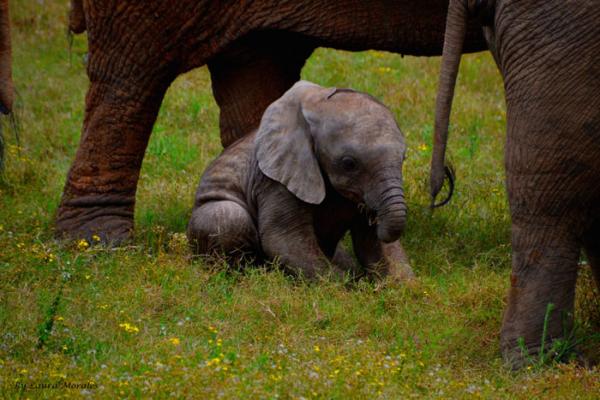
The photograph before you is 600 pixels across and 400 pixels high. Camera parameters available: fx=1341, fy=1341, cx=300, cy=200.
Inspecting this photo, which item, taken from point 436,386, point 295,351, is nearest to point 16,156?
point 295,351

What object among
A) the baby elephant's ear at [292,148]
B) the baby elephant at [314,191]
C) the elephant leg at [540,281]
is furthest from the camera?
the baby elephant's ear at [292,148]

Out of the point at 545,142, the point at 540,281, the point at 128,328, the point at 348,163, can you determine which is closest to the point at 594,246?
the point at 540,281

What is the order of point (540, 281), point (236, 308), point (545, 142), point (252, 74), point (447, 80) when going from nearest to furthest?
point (545, 142)
point (540, 281)
point (447, 80)
point (236, 308)
point (252, 74)

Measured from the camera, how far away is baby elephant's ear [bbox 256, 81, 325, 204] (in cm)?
654

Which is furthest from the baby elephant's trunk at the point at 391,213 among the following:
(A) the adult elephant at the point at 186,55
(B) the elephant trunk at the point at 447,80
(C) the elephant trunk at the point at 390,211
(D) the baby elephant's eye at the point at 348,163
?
(A) the adult elephant at the point at 186,55

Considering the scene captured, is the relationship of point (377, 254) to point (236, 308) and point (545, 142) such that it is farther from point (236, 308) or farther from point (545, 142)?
point (545, 142)

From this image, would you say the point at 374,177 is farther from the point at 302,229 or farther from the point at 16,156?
the point at 16,156

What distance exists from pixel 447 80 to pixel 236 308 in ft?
4.91

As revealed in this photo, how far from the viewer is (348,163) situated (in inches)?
252

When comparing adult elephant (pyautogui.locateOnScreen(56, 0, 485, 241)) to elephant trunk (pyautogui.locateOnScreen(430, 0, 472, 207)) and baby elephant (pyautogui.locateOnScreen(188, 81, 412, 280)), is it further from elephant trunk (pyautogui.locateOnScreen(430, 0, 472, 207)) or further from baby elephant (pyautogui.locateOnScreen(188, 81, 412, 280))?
elephant trunk (pyautogui.locateOnScreen(430, 0, 472, 207))

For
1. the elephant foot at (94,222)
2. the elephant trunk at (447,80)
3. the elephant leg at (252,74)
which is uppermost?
the elephant trunk at (447,80)

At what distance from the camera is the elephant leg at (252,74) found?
7.27 m

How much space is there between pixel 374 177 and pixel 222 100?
64.4 inches

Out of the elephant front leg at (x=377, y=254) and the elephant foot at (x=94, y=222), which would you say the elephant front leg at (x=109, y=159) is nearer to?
the elephant foot at (x=94, y=222)
